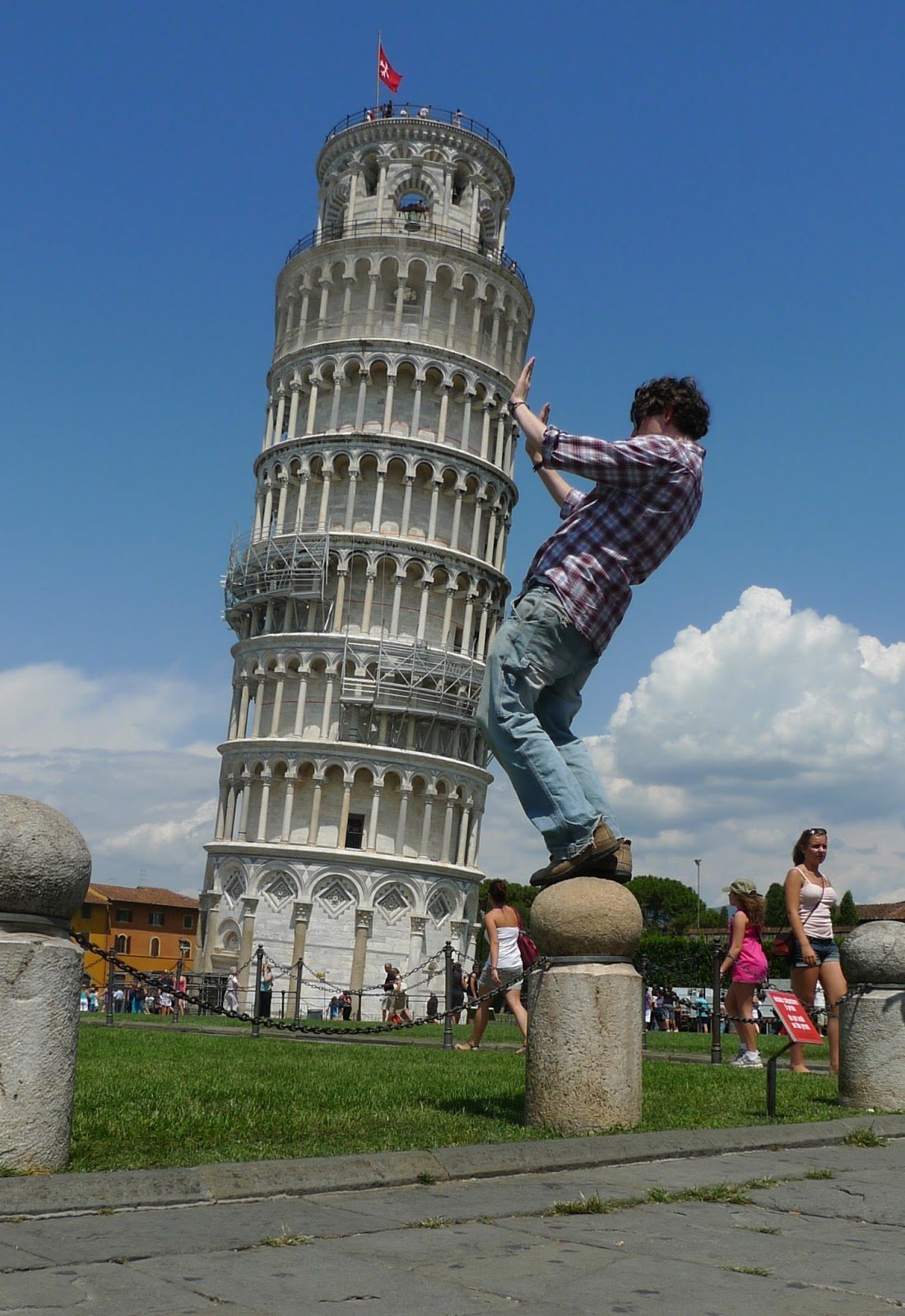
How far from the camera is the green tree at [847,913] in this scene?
110344 millimetres

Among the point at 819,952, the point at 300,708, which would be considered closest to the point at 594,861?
the point at 819,952

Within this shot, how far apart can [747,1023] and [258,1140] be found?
6.52 metres

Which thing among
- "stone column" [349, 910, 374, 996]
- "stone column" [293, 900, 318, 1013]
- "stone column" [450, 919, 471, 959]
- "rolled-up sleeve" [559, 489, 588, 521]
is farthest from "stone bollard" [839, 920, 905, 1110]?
"stone column" [450, 919, 471, 959]

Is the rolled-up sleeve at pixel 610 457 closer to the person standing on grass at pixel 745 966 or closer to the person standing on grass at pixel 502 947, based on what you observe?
the person standing on grass at pixel 745 966

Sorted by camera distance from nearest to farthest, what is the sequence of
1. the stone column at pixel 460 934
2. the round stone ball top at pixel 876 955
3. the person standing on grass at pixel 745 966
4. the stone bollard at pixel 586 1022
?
the stone bollard at pixel 586 1022 < the round stone ball top at pixel 876 955 < the person standing on grass at pixel 745 966 < the stone column at pixel 460 934

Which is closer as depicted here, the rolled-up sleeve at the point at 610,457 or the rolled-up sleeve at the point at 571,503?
the rolled-up sleeve at the point at 610,457

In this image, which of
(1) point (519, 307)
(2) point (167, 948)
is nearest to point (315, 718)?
(1) point (519, 307)

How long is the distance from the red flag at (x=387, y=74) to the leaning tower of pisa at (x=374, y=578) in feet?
6.60

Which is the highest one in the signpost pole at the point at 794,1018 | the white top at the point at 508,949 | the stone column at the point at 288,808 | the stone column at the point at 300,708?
the stone column at the point at 300,708

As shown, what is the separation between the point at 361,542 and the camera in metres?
56.2

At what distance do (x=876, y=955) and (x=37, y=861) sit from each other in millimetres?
5152

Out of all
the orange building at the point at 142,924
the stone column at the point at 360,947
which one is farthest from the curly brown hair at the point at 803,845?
the orange building at the point at 142,924

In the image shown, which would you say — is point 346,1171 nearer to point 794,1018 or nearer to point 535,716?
point 535,716

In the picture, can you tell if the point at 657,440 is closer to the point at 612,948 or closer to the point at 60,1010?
the point at 612,948
